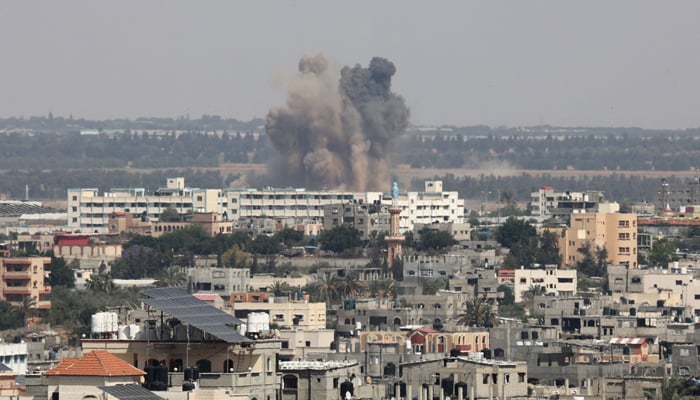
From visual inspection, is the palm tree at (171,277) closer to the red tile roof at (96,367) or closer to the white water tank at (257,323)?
the white water tank at (257,323)

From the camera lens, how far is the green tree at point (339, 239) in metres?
151

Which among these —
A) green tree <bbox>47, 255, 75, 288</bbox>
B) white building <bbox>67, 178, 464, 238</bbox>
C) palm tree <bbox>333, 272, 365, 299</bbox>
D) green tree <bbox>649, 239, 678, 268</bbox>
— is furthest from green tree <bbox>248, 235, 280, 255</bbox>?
white building <bbox>67, 178, 464, 238</bbox>

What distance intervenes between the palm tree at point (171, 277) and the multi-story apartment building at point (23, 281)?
5.08 metres

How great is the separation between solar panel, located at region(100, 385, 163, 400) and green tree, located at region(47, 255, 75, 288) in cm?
8038

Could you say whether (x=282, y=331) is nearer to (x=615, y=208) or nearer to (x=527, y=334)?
(x=527, y=334)

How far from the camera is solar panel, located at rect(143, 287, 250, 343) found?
4278 cm

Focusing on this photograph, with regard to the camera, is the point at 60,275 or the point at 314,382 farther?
the point at 60,275

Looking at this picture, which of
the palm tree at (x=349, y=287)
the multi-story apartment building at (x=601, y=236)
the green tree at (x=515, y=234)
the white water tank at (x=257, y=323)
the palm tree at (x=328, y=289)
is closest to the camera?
the white water tank at (x=257, y=323)

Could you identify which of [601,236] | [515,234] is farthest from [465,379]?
[515,234]

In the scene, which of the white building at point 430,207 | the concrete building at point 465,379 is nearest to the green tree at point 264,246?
the white building at point 430,207

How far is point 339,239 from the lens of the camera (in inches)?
6004

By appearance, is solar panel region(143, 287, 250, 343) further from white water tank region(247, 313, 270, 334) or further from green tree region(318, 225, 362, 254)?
green tree region(318, 225, 362, 254)

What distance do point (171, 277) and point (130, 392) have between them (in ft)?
278

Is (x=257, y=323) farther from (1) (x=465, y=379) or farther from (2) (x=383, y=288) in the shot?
(2) (x=383, y=288)
